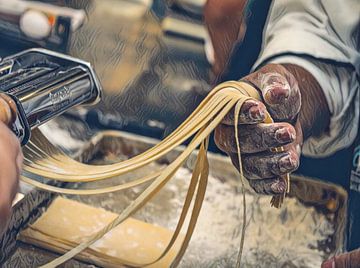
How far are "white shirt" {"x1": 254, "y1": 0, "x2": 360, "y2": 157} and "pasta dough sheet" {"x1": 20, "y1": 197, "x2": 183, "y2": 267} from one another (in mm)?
206

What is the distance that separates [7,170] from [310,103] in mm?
330

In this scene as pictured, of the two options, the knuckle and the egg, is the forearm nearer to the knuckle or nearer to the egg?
the knuckle

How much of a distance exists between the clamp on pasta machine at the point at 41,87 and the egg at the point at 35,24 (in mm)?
168

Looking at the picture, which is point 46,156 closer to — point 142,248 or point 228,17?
point 142,248

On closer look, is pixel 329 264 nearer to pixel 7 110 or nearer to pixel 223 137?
pixel 223 137

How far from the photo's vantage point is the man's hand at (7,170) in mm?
321

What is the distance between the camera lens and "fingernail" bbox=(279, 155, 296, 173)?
0.47 metres

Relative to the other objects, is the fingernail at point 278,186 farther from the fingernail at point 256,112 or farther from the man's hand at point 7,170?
the man's hand at point 7,170

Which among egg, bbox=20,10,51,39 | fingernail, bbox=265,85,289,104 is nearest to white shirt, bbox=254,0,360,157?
fingernail, bbox=265,85,289,104

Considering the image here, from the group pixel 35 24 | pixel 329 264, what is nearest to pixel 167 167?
pixel 329 264

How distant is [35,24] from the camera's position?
72 cm

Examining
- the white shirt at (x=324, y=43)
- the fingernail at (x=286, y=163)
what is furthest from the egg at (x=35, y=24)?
the fingernail at (x=286, y=163)

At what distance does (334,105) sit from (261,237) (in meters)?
0.15

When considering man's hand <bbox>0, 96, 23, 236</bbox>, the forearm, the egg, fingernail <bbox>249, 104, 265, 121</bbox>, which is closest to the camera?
man's hand <bbox>0, 96, 23, 236</bbox>
